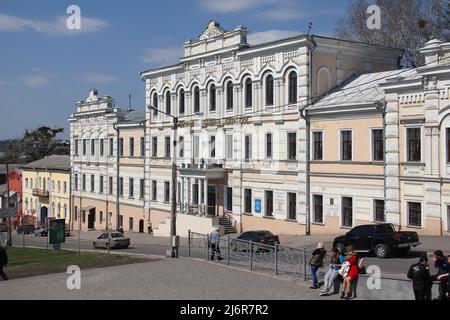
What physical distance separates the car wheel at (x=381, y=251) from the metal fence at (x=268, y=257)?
20.0 feet

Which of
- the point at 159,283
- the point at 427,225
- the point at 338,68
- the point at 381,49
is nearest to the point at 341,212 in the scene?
the point at 427,225

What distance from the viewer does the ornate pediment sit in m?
44.0

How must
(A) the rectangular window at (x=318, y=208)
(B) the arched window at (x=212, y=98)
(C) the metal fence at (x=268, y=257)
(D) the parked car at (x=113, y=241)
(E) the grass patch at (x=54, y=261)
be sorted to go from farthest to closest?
(B) the arched window at (x=212, y=98)
(D) the parked car at (x=113, y=241)
(A) the rectangular window at (x=318, y=208)
(E) the grass patch at (x=54, y=261)
(C) the metal fence at (x=268, y=257)

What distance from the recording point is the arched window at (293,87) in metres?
37.7

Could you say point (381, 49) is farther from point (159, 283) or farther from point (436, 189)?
point (159, 283)

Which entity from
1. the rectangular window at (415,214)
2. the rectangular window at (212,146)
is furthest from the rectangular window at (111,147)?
the rectangular window at (415,214)

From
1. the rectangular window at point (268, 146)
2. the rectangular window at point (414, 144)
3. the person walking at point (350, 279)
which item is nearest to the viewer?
the person walking at point (350, 279)

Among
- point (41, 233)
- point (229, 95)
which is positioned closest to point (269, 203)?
point (229, 95)

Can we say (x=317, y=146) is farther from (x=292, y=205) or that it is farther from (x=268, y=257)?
(x=268, y=257)

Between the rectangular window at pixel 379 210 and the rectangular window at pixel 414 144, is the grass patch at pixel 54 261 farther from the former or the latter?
the rectangular window at pixel 414 144

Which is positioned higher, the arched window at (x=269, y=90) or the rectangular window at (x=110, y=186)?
the arched window at (x=269, y=90)

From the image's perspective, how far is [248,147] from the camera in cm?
4144

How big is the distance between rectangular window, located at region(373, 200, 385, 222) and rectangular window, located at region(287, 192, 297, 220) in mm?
6583

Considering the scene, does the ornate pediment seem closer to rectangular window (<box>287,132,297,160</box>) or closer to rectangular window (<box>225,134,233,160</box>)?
rectangular window (<box>225,134,233,160</box>)
